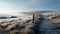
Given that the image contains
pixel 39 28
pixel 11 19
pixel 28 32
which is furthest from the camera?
pixel 11 19

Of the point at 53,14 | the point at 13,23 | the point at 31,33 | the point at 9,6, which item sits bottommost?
the point at 31,33

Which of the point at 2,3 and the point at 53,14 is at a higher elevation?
the point at 2,3

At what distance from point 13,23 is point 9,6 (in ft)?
1.89

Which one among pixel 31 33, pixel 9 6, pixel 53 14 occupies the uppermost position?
pixel 9 6

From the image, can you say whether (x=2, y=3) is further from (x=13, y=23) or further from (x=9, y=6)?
(x=13, y=23)

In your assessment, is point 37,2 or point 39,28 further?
point 37,2

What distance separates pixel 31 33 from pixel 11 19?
2.62 ft

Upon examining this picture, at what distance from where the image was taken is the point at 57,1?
11.8ft

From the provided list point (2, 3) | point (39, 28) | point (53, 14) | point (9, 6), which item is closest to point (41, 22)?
point (39, 28)

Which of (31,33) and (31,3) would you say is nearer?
(31,33)

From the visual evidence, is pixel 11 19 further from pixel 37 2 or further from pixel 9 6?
pixel 37 2

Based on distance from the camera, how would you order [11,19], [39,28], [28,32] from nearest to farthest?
[28,32], [39,28], [11,19]

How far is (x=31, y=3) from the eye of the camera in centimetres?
363

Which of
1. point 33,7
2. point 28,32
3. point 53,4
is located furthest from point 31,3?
point 28,32
